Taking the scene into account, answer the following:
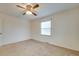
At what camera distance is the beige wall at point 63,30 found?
1617 mm

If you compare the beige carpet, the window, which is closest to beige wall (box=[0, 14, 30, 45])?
the beige carpet

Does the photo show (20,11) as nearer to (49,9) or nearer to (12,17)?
(12,17)

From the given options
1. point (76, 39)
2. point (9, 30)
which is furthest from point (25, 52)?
point (76, 39)

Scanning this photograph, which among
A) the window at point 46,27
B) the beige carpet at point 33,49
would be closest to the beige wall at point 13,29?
the beige carpet at point 33,49

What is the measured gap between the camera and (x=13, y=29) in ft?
5.11

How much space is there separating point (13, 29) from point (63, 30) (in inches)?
35.2

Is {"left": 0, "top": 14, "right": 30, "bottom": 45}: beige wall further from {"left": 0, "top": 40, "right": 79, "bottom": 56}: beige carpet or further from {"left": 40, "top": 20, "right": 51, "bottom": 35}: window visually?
{"left": 40, "top": 20, "right": 51, "bottom": 35}: window

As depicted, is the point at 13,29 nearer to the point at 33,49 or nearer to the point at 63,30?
the point at 33,49

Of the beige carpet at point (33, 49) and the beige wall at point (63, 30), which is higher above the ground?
the beige wall at point (63, 30)

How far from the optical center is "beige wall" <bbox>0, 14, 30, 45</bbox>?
1.46 meters

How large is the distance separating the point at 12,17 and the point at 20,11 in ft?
0.58

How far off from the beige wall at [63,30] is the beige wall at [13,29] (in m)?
0.13

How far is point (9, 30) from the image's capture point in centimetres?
151

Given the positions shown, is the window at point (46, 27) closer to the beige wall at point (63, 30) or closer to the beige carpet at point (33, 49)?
the beige wall at point (63, 30)
